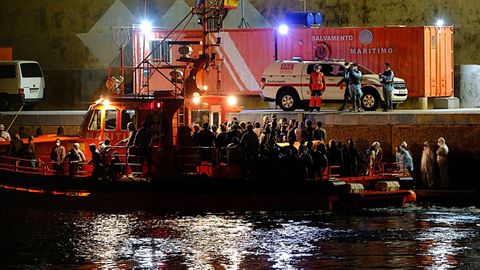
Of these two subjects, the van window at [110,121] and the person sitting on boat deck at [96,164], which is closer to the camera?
the person sitting on boat deck at [96,164]

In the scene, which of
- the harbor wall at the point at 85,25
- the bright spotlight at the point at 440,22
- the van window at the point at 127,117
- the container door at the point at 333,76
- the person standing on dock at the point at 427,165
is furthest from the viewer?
the harbor wall at the point at 85,25

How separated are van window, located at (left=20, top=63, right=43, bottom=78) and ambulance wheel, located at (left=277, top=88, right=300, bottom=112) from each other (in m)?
9.15

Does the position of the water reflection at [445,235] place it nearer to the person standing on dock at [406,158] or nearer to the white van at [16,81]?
the person standing on dock at [406,158]

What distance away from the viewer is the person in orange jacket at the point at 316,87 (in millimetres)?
33812

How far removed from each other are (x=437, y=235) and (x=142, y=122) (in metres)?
6.94

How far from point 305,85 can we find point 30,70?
1000 cm

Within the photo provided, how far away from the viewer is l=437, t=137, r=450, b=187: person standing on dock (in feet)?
96.6

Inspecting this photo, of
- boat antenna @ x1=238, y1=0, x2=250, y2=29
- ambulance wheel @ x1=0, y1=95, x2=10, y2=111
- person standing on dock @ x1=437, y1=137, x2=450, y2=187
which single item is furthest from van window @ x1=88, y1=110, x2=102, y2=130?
boat antenna @ x1=238, y1=0, x2=250, y2=29

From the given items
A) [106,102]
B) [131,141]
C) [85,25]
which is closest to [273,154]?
[131,141]

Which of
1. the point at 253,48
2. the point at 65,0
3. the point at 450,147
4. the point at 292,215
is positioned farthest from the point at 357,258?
the point at 65,0

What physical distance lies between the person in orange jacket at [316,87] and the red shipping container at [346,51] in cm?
397

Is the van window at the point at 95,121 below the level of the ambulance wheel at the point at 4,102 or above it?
below

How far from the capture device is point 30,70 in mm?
39906

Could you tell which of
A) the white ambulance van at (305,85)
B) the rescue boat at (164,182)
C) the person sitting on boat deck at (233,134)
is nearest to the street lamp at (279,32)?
the white ambulance van at (305,85)
